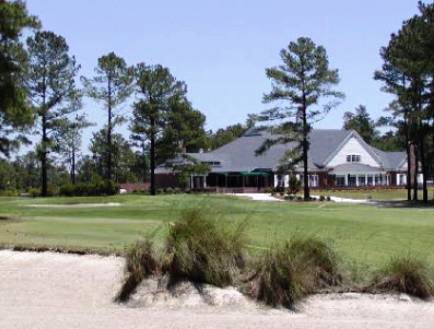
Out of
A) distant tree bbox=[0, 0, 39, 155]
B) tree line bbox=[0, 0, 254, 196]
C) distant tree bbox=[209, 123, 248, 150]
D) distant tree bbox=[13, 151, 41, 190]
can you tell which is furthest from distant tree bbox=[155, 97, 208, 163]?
distant tree bbox=[13, 151, 41, 190]

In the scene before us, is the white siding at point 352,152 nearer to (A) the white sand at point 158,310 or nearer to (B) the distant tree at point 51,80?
(B) the distant tree at point 51,80

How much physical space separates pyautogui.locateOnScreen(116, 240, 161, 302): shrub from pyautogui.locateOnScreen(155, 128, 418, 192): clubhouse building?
75.9m

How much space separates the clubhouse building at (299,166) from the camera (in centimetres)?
9712

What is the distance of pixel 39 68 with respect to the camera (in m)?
71.2

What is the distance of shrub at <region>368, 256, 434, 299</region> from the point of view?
41.8ft

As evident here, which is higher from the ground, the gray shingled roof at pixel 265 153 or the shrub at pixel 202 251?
the gray shingled roof at pixel 265 153

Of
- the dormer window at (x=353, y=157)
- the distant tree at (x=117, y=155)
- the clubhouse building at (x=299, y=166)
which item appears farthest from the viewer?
the dormer window at (x=353, y=157)

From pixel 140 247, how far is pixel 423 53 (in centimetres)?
4960

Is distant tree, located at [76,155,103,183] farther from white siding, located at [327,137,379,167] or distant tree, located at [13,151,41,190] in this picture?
white siding, located at [327,137,379,167]

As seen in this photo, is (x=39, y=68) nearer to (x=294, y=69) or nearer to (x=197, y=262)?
(x=294, y=69)

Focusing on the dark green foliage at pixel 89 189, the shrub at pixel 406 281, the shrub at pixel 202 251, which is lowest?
the shrub at pixel 406 281

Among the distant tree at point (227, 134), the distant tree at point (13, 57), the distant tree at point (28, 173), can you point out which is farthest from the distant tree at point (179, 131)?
the distant tree at point (28, 173)

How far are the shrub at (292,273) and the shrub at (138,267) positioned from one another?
181 centimetres

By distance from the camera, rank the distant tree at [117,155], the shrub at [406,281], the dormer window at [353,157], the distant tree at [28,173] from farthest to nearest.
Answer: the distant tree at [28,173], the dormer window at [353,157], the distant tree at [117,155], the shrub at [406,281]
